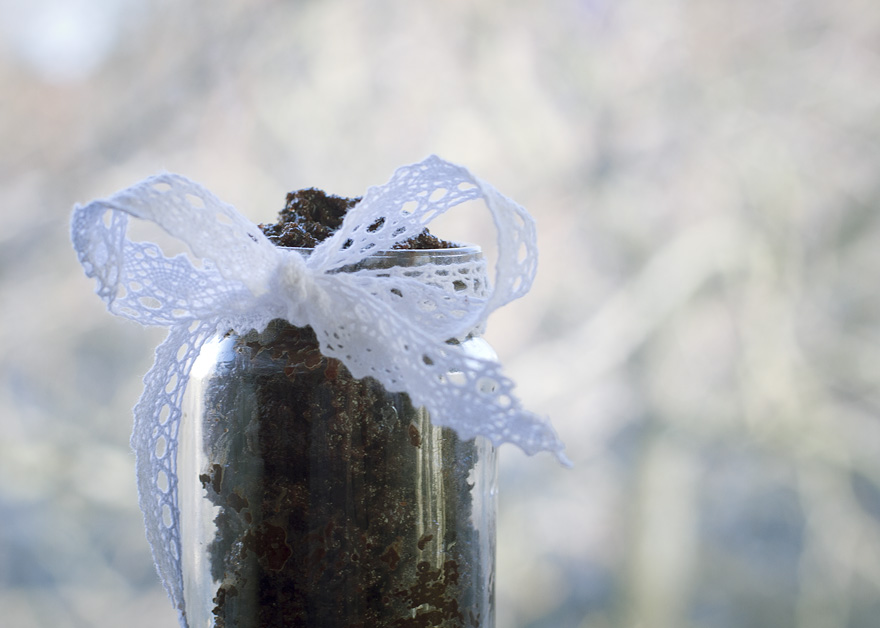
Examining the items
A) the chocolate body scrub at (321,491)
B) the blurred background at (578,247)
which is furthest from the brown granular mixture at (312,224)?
the blurred background at (578,247)

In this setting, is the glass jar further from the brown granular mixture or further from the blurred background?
the blurred background

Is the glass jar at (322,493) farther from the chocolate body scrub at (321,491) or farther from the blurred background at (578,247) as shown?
the blurred background at (578,247)

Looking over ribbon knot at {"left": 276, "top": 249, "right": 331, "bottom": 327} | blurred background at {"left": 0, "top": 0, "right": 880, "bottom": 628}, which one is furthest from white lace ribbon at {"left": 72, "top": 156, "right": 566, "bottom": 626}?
blurred background at {"left": 0, "top": 0, "right": 880, "bottom": 628}

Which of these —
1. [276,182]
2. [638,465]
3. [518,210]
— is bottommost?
[518,210]

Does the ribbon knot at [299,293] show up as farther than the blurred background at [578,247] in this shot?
No

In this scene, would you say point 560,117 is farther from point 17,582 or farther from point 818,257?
point 17,582

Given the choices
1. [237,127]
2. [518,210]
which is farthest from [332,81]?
[518,210]
